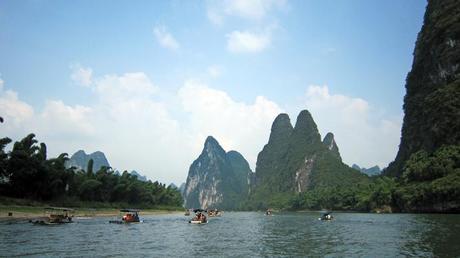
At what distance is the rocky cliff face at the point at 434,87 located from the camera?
308ft

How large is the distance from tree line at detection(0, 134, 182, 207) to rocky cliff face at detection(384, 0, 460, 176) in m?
69.6

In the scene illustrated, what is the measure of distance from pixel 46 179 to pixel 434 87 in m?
93.7

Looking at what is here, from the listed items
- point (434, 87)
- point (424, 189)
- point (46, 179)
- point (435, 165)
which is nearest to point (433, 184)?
point (424, 189)

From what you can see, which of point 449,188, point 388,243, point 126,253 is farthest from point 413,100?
point 126,253

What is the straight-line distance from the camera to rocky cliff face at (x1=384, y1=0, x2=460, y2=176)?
93.8m

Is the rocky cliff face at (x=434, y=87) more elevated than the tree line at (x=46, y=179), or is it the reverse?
the rocky cliff face at (x=434, y=87)

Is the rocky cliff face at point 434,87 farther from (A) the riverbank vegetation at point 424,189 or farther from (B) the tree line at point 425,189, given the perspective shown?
(A) the riverbank vegetation at point 424,189

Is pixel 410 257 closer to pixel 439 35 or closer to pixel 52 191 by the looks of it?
pixel 52 191

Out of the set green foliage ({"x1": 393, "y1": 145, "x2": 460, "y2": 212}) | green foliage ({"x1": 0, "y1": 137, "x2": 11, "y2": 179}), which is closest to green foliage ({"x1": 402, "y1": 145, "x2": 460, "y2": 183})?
green foliage ({"x1": 393, "y1": 145, "x2": 460, "y2": 212})

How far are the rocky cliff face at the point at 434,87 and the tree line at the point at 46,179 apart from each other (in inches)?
2740

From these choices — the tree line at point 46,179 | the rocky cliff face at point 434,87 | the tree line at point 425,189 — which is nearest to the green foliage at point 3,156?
the tree line at point 46,179

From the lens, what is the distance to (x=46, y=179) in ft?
218

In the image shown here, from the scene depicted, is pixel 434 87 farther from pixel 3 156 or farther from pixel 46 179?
pixel 3 156

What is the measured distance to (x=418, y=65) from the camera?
131750 millimetres
